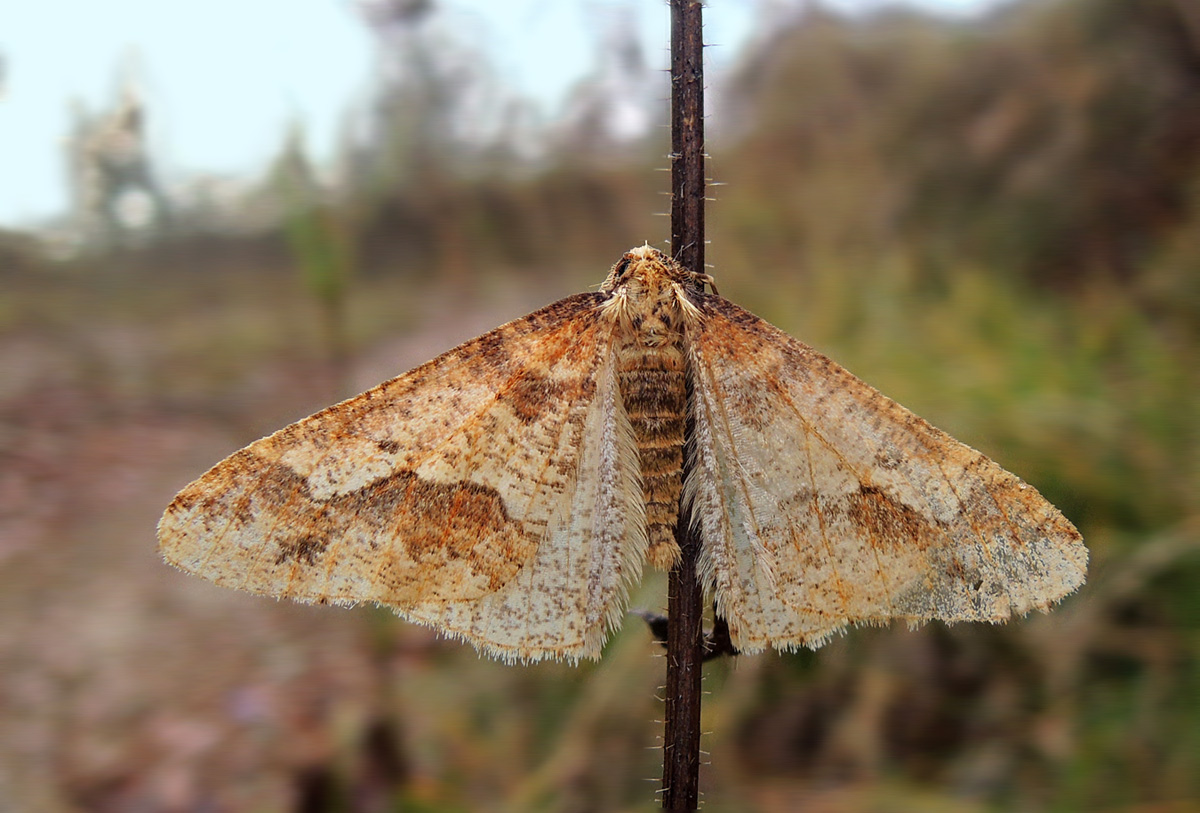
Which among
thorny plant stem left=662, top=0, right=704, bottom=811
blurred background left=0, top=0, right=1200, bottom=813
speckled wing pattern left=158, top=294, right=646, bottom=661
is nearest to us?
thorny plant stem left=662, top=0, right=704, bottom=811

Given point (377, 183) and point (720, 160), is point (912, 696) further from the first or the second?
point (377, 183)

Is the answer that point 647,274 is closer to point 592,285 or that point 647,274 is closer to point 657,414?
point 657,414

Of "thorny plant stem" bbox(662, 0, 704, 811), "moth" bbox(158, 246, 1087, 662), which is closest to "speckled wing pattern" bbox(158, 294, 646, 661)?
"moth" bbox(158, 246, 1087, 662)

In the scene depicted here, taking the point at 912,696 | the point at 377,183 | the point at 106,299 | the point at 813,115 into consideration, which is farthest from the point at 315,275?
the point at 912,696

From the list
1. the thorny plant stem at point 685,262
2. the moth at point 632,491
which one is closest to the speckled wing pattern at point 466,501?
the moth at point 632,491

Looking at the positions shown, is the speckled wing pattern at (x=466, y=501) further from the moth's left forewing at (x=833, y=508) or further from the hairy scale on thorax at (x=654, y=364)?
the moth's left forewing at (x=833, y=508)

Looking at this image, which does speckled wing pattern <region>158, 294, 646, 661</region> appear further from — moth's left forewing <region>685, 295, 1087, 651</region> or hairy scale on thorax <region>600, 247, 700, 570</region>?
moth's left forewing <region>685, 295, 1087, 651</region>
